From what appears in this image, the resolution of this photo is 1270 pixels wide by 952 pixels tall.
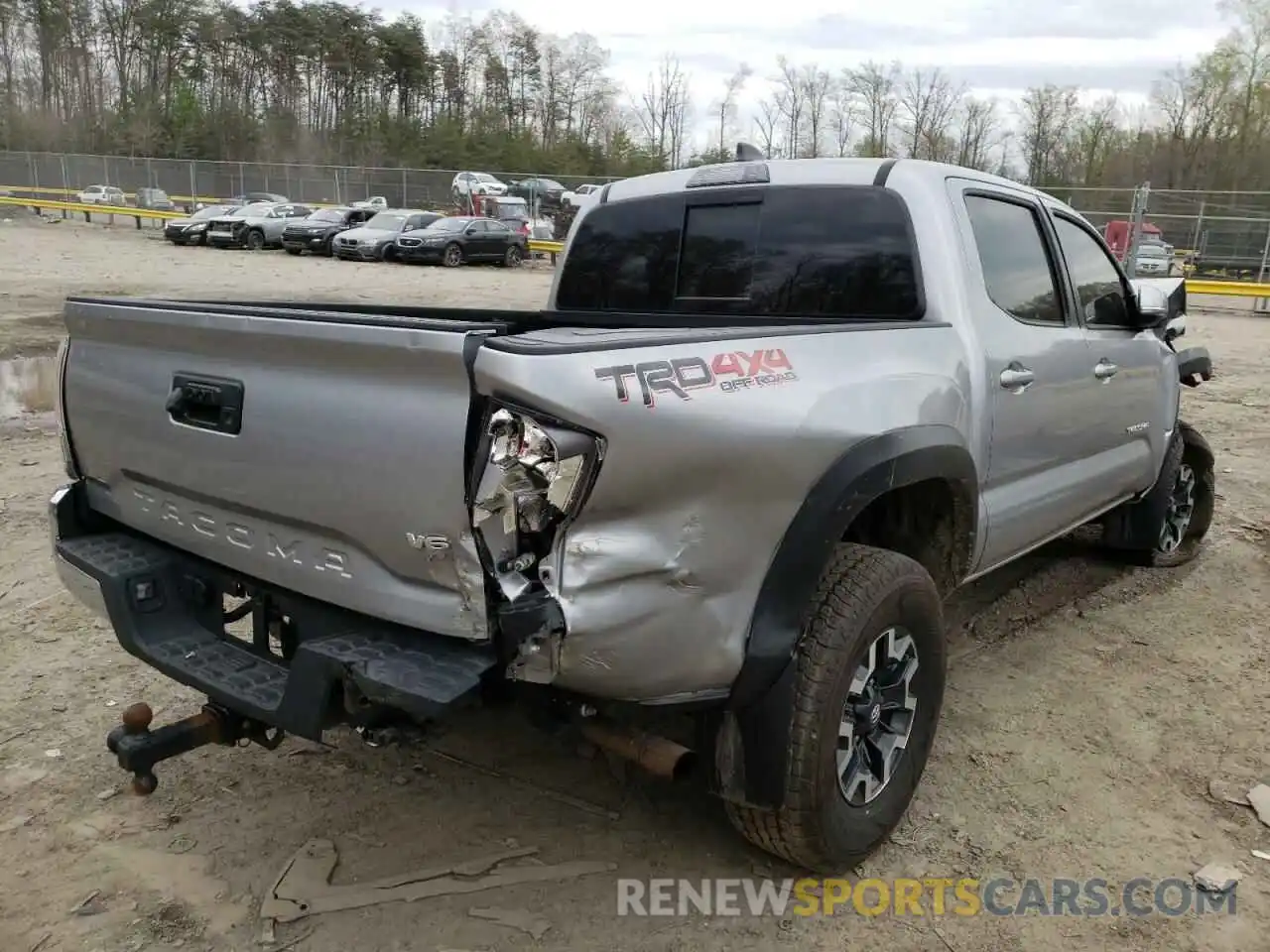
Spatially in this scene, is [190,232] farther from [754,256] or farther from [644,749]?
[644,749]

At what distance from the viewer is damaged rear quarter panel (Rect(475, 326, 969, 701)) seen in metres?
2.07

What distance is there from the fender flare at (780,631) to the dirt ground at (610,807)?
0.45 meters

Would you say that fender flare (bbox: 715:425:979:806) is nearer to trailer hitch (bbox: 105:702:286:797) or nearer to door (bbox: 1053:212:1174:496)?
trailer hitch (bbox: 105:702:286:797)

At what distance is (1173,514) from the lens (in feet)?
18.4

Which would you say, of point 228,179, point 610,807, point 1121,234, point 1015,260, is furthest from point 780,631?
point 228,179

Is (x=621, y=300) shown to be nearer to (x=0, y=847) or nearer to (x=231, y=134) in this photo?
(x=0, y=847)

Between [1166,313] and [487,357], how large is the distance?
3.69 m

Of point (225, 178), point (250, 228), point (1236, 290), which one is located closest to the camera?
point (1236, 290)

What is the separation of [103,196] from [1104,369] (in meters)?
47.6

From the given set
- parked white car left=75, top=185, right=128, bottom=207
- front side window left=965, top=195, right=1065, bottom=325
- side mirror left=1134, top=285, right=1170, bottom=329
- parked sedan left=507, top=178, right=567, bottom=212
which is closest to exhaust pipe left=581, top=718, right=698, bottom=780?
front side window left=965, top=195, right=1065, bottom=325

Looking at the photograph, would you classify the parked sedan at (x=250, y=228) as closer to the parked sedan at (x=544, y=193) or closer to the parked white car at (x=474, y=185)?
the parked sedan at (x=544, y=193)

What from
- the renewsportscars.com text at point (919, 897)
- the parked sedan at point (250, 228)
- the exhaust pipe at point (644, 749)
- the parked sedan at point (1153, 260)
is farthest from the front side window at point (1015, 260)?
the parked sedan at point (250, 228)

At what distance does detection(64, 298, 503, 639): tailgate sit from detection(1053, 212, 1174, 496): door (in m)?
2.92

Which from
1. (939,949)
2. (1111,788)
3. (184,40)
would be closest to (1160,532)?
(1111,788)
